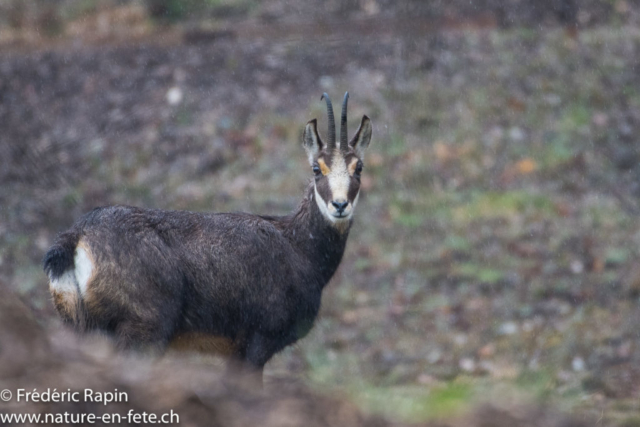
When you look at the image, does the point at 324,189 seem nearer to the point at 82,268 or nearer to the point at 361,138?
the point at 361,138

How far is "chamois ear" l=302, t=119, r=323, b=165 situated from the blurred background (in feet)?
7.49

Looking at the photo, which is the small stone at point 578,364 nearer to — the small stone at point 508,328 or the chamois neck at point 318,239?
the small stone at point 508,328

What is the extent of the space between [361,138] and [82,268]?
8.72ft

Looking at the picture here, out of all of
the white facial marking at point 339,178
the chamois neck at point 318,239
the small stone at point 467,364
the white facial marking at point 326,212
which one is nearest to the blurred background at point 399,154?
the small stone at point 467,364

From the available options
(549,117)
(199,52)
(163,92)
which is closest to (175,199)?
(163,92)

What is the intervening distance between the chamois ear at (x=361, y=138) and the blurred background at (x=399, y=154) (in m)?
2.21

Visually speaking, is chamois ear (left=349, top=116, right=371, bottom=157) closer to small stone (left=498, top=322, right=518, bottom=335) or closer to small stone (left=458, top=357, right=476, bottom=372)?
small stone (left=458, top=357, right=476, bottom=372)

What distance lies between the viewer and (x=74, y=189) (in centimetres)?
1219

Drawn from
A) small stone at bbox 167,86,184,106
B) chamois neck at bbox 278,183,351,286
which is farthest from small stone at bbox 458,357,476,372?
small stone at bbox 167,86,184,106

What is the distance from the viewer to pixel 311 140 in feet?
23.2

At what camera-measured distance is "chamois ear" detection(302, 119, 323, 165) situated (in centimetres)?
700

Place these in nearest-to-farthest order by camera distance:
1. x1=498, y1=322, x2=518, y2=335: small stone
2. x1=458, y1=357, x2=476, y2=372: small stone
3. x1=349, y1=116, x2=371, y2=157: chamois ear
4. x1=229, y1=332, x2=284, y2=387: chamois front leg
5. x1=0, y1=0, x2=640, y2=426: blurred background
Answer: x1=229, y1=332, x2=284, y2=387: chamois front leg
x1=349, y1=116, x2=371, y2=157: chamois ear
x1=458, y1=357, x2=476, y2=372: small stone
x1=0, y1=0, x2=640, y2=426: blurred background
x1=498, y1=322, x2=518, y2=335: small stone

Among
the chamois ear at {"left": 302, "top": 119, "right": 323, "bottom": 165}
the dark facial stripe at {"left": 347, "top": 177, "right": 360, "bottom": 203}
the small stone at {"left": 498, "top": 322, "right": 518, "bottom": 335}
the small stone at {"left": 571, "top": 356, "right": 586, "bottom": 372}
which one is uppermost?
the chamois ear at {"left": 302, "top": 119, "right": 323, "bottom": 165}

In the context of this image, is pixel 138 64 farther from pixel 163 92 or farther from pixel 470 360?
pixel 470 360
